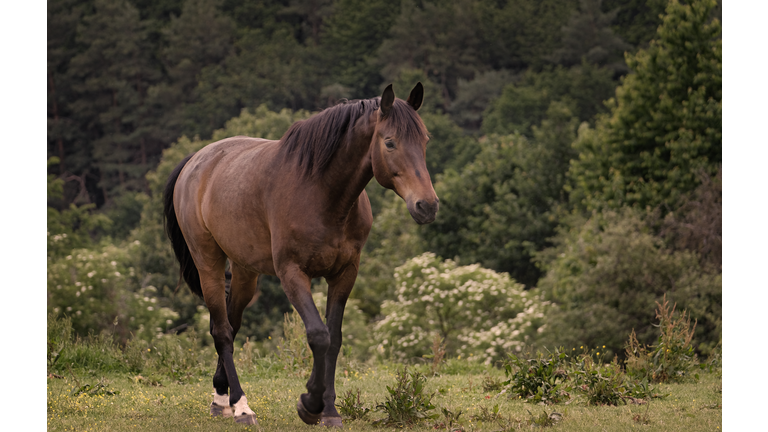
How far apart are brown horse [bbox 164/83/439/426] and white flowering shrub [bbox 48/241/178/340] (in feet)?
56.8

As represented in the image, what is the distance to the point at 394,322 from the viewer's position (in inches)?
861

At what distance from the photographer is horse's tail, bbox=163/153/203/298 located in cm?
683

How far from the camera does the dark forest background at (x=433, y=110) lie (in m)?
19.7

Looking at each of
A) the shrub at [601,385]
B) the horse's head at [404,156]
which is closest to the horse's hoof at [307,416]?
the horse's head at [404,156]

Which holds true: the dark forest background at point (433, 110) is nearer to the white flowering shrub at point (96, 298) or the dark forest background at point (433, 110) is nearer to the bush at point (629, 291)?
the white flowering shrub at point (96, 298)

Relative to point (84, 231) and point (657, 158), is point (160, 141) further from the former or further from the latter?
point (657, 158)

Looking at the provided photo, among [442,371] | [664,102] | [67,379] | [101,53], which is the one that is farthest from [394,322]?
[101,53]

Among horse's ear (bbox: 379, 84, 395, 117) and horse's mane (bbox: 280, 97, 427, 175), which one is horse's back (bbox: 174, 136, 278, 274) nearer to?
horse's mane (bbox: 280, 97, 427, 175)

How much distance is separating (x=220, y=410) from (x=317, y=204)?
85.0 inches

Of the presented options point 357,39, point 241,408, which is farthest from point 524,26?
point 241,408

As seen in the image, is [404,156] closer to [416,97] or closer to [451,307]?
[416,97]

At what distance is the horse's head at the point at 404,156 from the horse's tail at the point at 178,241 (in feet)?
9.83

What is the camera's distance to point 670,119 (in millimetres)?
19312

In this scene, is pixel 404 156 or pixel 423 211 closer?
pixel 423 211
